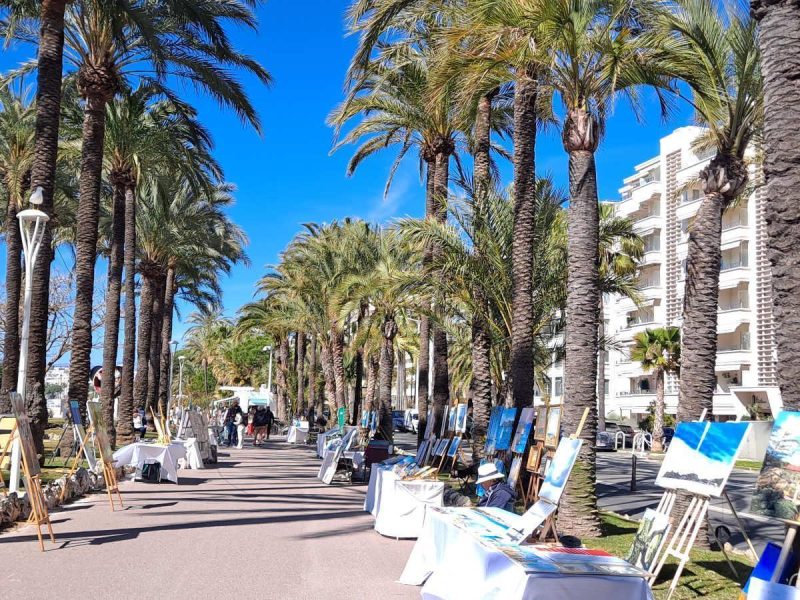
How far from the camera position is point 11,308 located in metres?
24.9

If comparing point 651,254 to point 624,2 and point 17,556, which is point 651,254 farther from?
point 17,556

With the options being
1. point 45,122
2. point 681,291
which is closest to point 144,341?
point 45,122

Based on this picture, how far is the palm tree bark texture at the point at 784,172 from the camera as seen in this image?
6812 millimetres

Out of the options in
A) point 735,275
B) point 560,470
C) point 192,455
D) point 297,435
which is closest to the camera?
point 560,470

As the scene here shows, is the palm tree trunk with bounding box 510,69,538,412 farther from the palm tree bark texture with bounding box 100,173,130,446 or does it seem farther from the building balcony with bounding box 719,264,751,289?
the building balcony with bounding box 719,264,751,289

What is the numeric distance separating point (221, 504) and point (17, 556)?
570 cm

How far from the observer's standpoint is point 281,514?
13648 millimetres

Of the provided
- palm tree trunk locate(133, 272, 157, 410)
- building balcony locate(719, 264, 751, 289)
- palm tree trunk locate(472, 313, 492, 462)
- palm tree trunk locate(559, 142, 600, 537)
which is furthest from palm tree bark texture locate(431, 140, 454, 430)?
building balcony locate(719, 264, 751, 289)

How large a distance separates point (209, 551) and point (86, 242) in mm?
13713

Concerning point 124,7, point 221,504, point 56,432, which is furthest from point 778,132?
point 56,432

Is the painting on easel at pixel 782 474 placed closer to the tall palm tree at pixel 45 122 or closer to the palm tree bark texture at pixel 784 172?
the palm tree bark texture at pixel 784 172

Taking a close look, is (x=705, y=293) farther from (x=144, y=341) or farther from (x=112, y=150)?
(x=144, y=341)

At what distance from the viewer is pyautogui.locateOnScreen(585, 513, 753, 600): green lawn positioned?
805cm

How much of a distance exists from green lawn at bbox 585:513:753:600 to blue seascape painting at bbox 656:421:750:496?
1.09 metres
